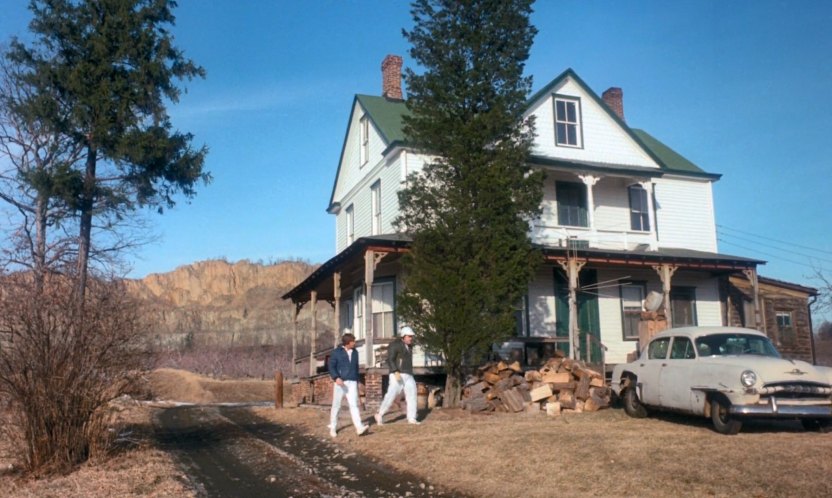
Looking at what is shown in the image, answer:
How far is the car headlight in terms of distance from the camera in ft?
36.8

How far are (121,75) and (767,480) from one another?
24241 mm

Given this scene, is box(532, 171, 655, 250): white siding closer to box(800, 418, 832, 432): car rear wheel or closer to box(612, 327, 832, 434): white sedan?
box(612, 327, 832, 434): white sedan

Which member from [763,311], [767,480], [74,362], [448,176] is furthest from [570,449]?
[763,311]

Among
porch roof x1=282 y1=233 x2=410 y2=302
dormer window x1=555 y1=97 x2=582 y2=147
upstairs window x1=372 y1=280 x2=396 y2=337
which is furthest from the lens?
dormer window x1=555 y1=97 x2=582 y2=147

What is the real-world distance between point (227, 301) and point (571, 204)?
64.7 m

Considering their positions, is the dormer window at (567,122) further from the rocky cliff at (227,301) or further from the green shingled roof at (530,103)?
the rocky cliff at (227,301)

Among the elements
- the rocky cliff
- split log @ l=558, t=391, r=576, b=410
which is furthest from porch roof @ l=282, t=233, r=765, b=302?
the rocky cliff

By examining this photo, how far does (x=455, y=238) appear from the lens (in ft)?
56.1

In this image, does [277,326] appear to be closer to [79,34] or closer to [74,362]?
[79,34]

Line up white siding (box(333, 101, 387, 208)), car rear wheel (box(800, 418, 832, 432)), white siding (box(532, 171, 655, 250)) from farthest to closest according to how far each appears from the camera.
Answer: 1. white siding (box(333, 101, 387, 208))
2. white siding (box(532, 171, 655, 250))
3. car rear wheel (box(800, 418, 832, 432))

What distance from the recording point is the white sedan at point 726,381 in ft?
36.7

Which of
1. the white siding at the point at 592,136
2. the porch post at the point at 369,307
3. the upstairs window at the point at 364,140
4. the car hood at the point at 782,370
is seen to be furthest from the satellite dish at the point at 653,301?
the car hood at the point at 782,370

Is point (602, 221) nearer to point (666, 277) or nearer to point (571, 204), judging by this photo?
point (571, 204)

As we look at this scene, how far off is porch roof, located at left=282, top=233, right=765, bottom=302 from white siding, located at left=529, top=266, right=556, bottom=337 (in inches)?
63.9
